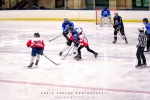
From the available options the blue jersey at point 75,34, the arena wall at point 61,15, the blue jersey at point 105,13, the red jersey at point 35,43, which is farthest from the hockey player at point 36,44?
the arena wall at point 61,15

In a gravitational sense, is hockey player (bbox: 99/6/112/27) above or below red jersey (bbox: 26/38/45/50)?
above

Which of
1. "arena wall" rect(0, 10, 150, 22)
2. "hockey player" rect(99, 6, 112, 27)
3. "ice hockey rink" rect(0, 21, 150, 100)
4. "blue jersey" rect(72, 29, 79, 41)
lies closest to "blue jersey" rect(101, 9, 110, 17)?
"hockey player" rect(99, 6, 112, 27)

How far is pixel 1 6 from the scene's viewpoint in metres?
24.3

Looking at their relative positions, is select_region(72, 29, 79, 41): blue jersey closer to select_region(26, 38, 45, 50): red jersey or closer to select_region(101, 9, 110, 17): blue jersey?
select_region(26, 38, 45, 50): red jersey

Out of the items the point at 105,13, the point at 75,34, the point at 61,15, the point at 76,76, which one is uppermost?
the point at 105,13

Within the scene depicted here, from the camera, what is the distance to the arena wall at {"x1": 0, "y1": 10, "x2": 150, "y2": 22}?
Answer: 68.1 ft

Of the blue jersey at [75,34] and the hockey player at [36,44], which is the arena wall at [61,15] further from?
the hockey player at [36,44]

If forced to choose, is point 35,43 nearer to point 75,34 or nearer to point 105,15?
point 75,34

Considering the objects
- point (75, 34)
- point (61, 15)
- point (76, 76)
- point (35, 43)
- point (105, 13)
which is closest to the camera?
point (76, 76)

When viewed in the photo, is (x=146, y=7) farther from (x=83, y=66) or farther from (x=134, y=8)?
(x=83, y=66)

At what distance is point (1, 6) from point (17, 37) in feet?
32.3

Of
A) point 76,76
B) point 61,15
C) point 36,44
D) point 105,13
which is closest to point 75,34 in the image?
point 36,44

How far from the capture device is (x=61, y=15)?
22438 mm

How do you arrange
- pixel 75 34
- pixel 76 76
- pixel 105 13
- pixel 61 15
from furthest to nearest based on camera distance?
pixel 61 15, pixel 105 13, pixel 75 34, pixel 76 76
